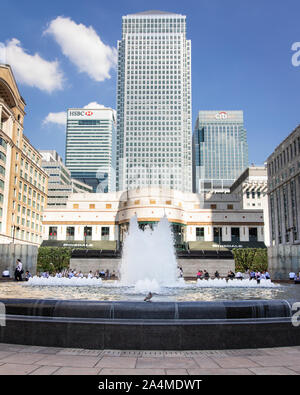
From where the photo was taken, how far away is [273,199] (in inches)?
3034

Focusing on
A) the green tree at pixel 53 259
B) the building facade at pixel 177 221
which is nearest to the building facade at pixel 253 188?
the building facade at pixel 177 221

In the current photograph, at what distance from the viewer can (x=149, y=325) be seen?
670 centimetres

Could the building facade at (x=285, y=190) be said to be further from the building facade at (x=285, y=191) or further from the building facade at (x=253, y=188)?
the building facade at (x=253, y=188)

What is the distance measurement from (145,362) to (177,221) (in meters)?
58.9

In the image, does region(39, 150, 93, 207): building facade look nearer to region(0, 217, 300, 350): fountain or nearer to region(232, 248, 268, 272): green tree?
region(232, 248, 268, 272): green tree

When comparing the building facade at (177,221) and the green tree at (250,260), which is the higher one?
the building facade at (177,221)

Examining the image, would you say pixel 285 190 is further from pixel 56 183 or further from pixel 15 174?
pixel 56 183

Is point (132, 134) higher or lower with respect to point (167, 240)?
higher

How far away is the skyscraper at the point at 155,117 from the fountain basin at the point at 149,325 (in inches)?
6631

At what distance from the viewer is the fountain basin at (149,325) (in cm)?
668

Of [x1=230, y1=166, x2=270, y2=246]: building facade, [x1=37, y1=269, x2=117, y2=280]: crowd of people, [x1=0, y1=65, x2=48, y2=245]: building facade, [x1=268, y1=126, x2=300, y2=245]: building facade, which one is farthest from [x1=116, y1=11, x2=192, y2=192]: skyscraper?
[x1=37, y1=269, x2=117, y2=280]: crowd of people
